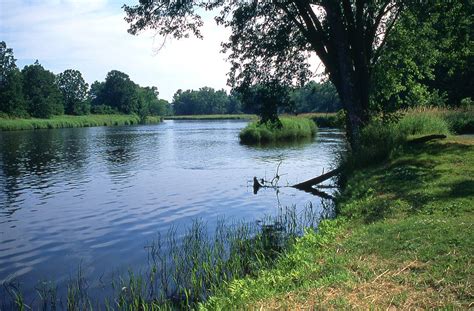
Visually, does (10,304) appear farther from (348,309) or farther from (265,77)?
(265,77)

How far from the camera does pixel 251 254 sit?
36.9 feet

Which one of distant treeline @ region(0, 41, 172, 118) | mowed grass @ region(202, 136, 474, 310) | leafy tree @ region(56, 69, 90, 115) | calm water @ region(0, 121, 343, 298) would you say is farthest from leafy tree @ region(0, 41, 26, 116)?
mowed grass @ region(202, 136, 474, 310)

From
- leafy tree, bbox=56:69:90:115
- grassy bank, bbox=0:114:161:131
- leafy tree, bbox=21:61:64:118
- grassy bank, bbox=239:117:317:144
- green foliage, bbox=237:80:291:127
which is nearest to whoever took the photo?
green foliage, bbox=237:80:291:127

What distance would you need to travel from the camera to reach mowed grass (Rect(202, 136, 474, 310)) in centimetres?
602

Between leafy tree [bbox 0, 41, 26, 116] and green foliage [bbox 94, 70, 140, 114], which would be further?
green foliage [bbox 94, 70, 140, 114]

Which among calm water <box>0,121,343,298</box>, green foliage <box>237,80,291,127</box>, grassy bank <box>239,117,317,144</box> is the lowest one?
calm water <box>0,121,343,298</box>

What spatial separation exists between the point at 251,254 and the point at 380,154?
388 inches

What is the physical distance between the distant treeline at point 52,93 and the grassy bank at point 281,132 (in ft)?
239

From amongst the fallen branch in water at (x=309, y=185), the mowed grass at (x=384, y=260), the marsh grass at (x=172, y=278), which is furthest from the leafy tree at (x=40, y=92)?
the mowed grass at (x=384, y=260)

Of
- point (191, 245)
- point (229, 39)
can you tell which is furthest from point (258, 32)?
point (191, 245)

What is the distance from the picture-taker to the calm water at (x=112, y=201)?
12.6m

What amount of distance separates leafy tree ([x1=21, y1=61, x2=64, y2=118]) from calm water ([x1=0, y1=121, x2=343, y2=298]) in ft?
267

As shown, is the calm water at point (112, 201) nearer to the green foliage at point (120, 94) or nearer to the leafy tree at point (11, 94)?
the leafy tree at point (11, 94)

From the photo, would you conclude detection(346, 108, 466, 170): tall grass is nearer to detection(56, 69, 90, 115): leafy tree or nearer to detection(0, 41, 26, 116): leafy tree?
detection(0, 41, 26, 116): leafy tree
